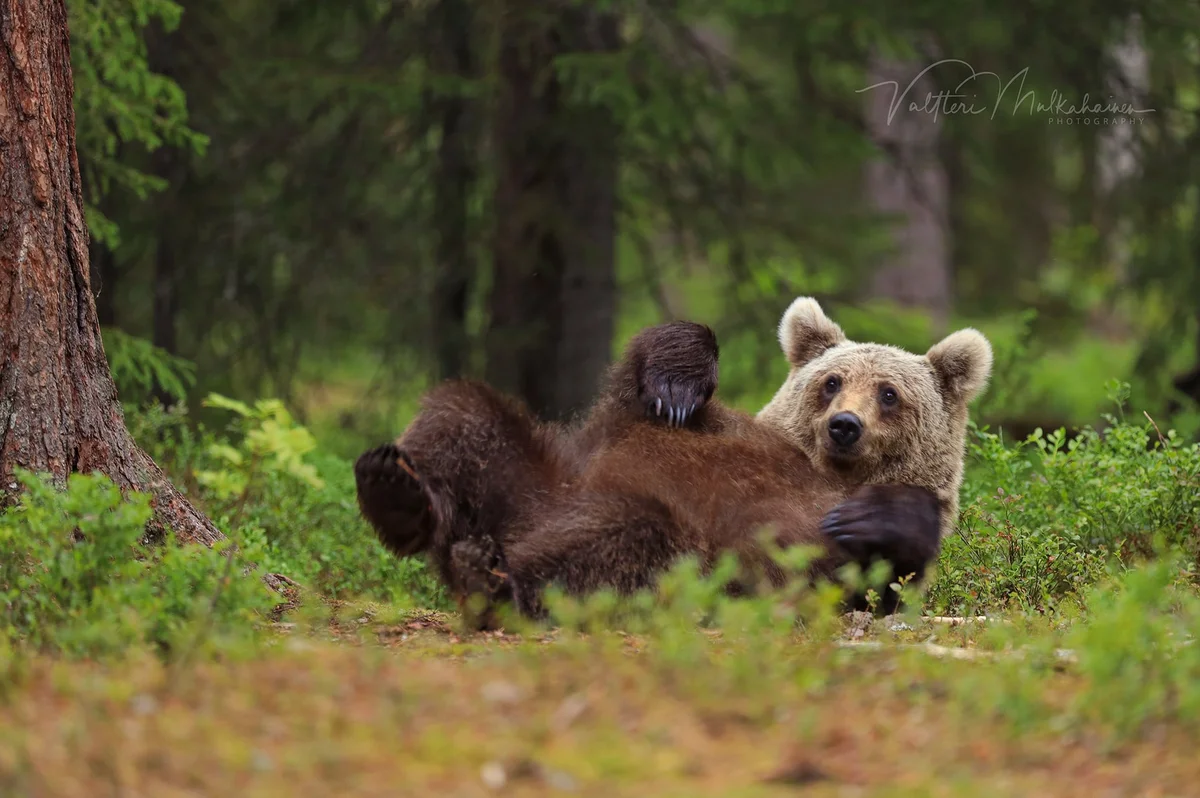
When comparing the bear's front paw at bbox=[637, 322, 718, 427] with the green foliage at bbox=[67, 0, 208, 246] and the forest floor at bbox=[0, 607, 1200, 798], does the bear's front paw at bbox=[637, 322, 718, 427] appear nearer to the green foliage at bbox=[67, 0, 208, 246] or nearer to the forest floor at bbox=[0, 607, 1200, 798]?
the forest floor at bbox=[0, 607, 1200, 798]

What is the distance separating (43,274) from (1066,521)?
4520mm

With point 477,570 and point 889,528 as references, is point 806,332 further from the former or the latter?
point 477,570

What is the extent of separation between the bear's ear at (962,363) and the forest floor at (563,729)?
2619mm

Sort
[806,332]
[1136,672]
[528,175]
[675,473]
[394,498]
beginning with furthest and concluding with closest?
[528,175]
[806,332]
[675,473]
[394,498]
[1136,672]

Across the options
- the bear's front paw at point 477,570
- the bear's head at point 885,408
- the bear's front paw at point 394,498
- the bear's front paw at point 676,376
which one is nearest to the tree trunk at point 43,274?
the bear's front paw at point 394,498

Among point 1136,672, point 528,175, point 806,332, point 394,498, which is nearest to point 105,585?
point 394,498

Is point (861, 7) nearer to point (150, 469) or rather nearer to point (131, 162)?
point (131, 162)

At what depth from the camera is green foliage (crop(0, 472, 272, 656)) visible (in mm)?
3727

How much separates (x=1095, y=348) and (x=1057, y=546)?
15.6 metres

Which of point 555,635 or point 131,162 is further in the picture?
point 131,162

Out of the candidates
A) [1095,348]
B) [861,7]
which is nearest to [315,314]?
[861,7]

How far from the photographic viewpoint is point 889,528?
197 inches

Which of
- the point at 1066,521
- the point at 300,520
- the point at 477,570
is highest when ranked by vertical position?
the point at 1066,521

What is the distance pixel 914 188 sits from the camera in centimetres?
1048
